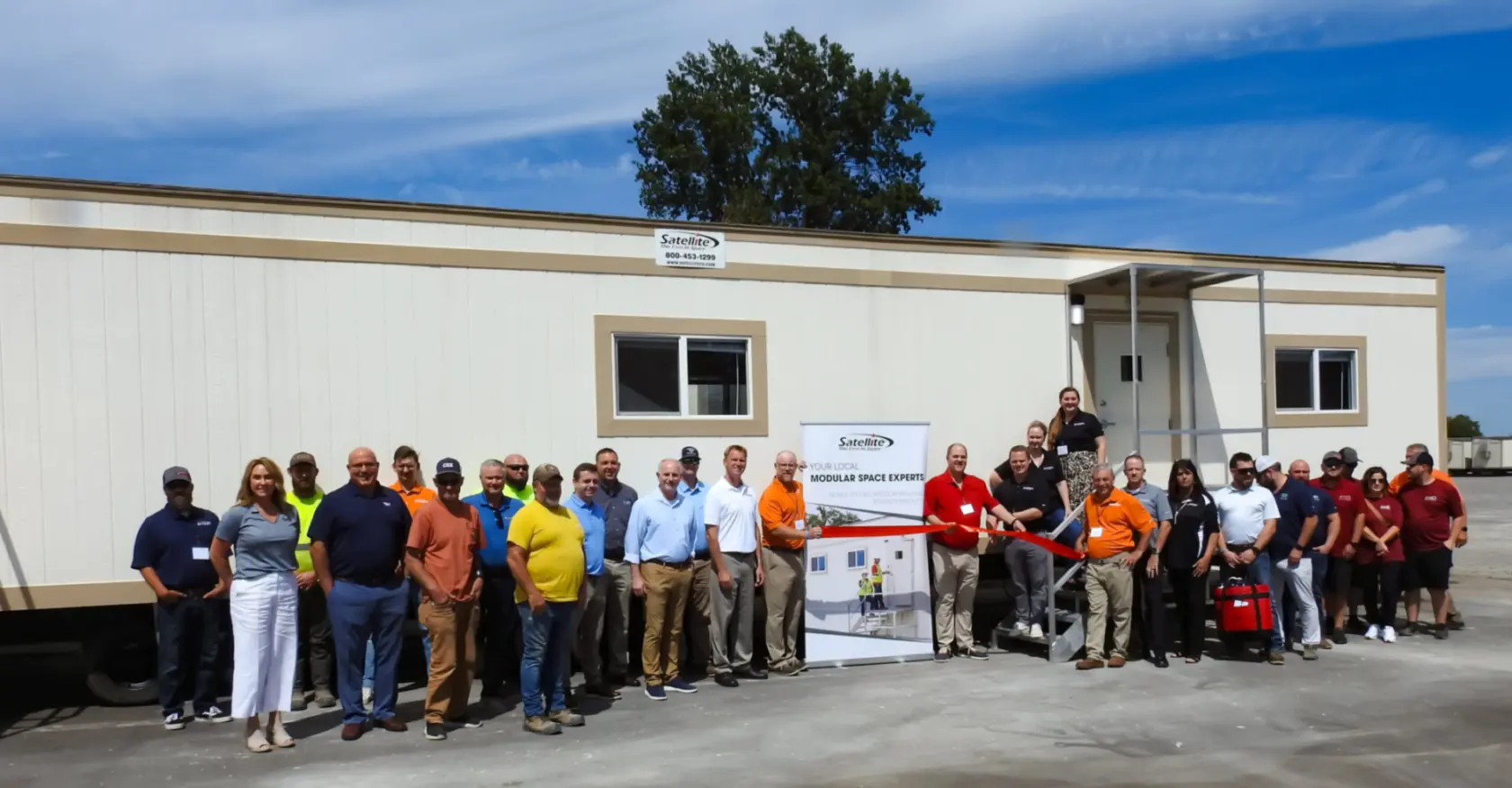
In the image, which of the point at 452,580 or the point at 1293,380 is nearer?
the point at 452,580

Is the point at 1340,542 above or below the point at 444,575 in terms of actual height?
below

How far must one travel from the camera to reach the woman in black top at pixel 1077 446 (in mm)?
9984

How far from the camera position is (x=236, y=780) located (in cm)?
615

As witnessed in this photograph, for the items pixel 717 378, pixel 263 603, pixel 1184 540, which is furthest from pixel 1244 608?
pixel 263 603

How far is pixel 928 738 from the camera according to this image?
6.92 meters

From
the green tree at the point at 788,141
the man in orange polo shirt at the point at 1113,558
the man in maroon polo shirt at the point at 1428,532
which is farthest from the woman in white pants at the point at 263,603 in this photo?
the green tree at the point at 788,141

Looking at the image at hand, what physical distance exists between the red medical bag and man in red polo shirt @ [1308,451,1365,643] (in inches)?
50.6

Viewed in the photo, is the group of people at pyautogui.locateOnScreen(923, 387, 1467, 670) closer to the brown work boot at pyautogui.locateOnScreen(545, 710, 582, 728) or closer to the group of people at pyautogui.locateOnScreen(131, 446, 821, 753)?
the group of people at pyautogui.locateOnScreen(131, 446, 821, 753)

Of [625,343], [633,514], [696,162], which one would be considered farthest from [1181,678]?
[696,162]

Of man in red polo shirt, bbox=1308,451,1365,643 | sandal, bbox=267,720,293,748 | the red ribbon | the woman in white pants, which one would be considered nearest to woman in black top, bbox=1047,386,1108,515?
the red ribbon

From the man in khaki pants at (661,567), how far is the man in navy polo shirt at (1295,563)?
466 cm

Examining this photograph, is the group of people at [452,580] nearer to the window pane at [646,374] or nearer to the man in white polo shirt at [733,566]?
the man in white polo shirt at [733,566]

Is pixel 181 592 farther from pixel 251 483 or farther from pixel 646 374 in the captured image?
pixel 646 374

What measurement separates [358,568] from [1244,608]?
20.9 feet
